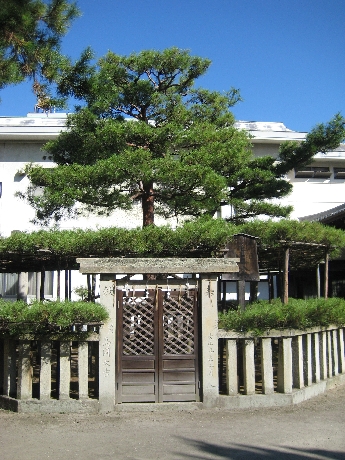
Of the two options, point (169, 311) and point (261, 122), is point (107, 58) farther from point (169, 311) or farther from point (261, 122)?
point (261, 122)

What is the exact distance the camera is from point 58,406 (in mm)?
7492

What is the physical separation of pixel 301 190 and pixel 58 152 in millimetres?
11359

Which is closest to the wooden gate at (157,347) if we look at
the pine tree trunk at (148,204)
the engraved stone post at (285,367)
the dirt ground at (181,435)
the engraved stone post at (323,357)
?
the dirt ground at (181,435)

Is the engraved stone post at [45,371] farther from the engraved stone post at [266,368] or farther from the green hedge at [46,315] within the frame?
the engraved stone post at [266,368]

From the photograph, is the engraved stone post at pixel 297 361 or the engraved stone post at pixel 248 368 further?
the engraved stone post at pixel 297 361


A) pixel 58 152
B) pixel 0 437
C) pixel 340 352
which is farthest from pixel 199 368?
pixel 58 152

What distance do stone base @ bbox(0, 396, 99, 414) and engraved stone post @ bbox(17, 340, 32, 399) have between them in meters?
0.13

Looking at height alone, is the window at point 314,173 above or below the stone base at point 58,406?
above

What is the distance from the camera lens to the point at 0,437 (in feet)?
20.8

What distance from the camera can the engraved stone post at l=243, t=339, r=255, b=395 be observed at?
316 inches

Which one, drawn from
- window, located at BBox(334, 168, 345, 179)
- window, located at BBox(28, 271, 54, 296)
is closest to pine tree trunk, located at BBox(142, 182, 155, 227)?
window, located at BBox(28, 271, 54, 296)

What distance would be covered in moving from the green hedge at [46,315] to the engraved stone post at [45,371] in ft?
0.97

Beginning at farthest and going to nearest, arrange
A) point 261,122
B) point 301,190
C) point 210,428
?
point 261,122 < point 301,190 < point 210,428

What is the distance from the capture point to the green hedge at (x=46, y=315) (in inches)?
282
